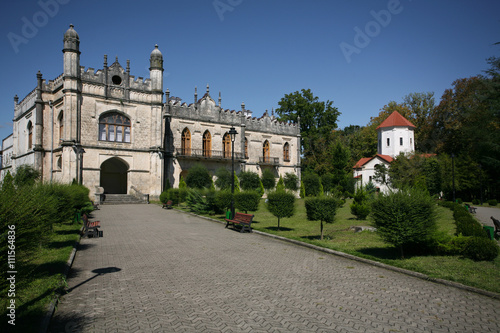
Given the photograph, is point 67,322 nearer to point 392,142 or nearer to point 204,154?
point 204,154

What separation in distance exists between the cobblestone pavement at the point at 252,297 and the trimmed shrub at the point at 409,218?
1231mm

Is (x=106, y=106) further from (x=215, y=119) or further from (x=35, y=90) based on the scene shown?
(x=215, y=119)

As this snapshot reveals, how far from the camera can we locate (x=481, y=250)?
8820 mm

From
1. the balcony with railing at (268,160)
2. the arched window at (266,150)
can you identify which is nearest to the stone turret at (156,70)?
the balcony with railing at (268,160)

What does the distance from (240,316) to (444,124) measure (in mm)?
52660

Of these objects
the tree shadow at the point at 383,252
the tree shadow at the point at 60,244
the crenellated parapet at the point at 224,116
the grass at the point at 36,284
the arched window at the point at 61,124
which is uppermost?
the crenellated parapet at the point at 224,116

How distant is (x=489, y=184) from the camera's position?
38.2m

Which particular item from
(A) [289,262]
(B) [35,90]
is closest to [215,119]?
(B) [35,90]

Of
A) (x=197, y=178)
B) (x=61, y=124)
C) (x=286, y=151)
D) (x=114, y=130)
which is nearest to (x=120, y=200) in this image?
(x=114, y=130)

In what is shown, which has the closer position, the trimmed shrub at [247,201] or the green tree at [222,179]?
the trimmed shrub at [247,201]

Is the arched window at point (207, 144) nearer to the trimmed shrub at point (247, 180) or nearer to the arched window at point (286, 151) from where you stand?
the trimmed shrub at point (247, 180)

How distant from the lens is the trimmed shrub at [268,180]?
41.3 m

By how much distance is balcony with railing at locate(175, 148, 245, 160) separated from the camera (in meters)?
36.3

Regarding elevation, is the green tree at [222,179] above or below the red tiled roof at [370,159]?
below
